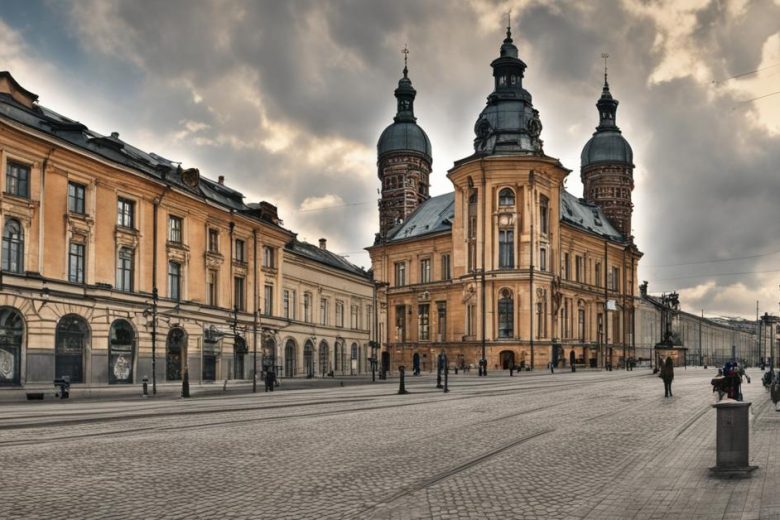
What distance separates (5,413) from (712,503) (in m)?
19.9

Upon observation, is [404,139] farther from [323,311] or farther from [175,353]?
[175,353]

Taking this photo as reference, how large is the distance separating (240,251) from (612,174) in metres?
88.6

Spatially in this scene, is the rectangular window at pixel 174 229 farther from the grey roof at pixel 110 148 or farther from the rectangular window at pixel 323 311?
the rectangular window at pixel 323 311

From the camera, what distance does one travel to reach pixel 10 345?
3353 cm

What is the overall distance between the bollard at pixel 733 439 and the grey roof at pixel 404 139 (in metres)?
111

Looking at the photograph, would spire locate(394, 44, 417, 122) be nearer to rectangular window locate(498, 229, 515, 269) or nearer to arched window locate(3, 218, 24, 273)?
rectangular window locate(498, 229, 515, 269)

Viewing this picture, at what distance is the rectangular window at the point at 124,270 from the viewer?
40656mm

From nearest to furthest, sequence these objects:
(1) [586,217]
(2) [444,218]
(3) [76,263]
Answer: (3) [76,263], (2) [444,218], (1) [586,217]

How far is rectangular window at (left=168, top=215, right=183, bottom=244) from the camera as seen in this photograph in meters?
45.0

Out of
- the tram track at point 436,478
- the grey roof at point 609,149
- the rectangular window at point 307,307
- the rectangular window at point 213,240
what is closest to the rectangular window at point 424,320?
the rectangular window at point 307,307

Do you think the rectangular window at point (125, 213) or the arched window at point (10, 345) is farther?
the rectangular window at point (125, 213)

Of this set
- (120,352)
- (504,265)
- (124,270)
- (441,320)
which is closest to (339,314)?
(504,265)

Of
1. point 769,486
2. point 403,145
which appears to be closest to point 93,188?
point 769,486

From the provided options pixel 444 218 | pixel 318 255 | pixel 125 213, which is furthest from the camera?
pixel 444 218
